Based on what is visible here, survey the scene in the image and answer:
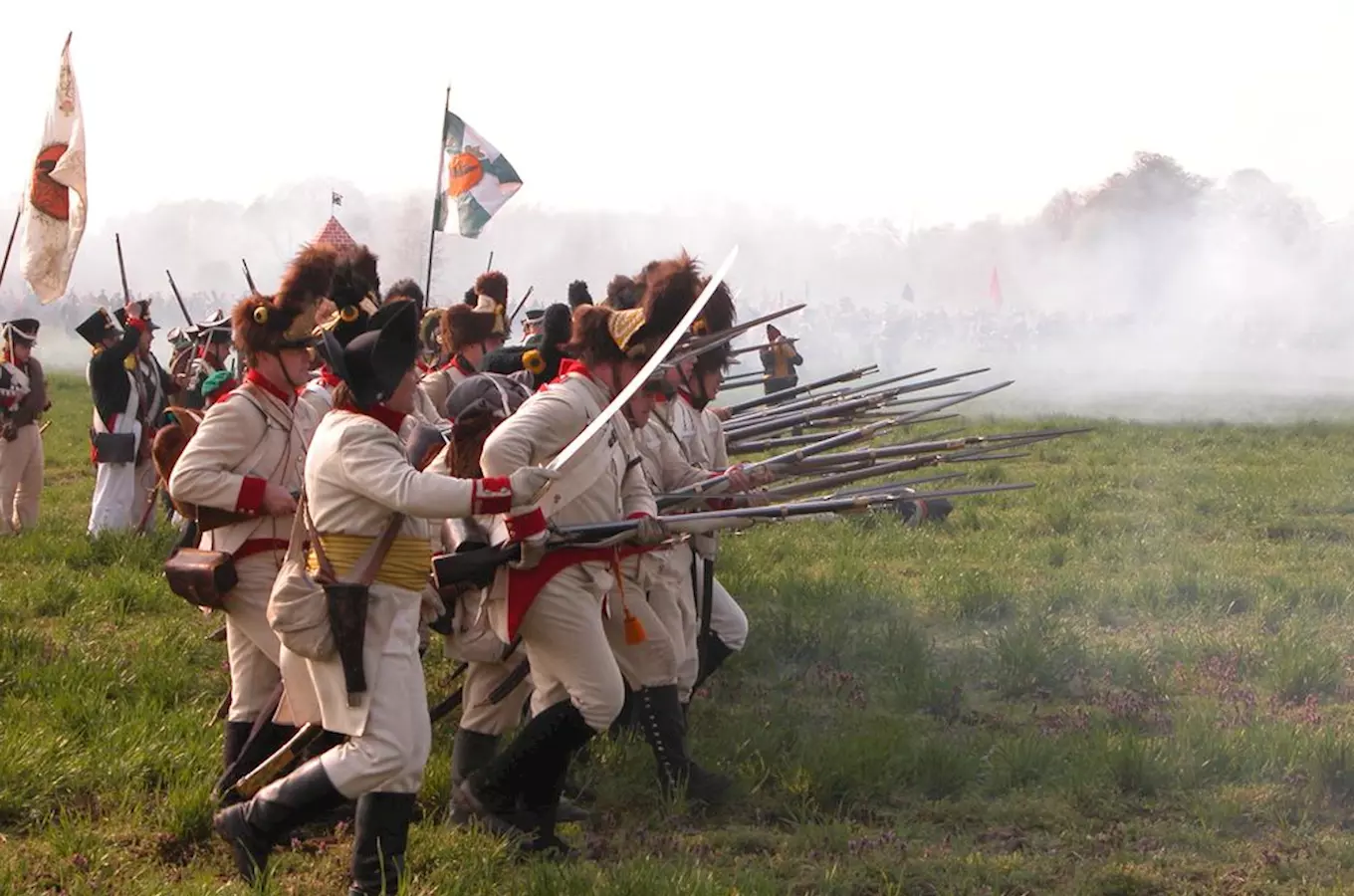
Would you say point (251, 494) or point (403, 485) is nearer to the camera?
point (403, 485)

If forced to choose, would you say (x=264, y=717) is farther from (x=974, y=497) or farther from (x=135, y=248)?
(x=135, y=248)

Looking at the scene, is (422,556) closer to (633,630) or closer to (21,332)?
(633,630)

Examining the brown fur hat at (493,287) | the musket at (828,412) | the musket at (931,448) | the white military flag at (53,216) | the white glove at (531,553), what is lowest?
the white glove at (531,553)

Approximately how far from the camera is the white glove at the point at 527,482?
16.3ft

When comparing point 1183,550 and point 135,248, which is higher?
point 135,248

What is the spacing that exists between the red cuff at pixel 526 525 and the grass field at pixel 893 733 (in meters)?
1.08

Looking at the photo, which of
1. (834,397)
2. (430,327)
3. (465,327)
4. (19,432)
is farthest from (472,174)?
(834,397)

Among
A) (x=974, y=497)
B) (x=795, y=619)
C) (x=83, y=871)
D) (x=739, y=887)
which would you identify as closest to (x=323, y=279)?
(x=83, y=871)

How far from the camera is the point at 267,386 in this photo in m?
6.05

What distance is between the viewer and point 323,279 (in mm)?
5977

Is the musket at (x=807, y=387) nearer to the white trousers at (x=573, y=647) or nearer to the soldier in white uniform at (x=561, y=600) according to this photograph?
the soldier in white uniform at (x=561, y=600)

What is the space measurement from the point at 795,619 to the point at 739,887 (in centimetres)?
412

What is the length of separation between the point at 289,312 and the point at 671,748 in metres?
2.28

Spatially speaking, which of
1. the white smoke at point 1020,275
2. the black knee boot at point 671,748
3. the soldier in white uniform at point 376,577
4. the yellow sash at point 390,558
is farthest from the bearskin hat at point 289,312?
the white smoke at point 1020,275
